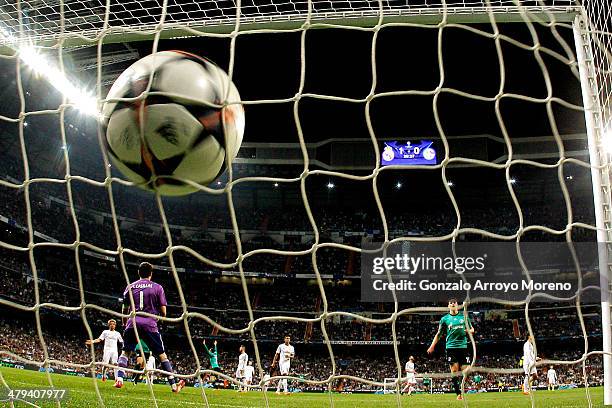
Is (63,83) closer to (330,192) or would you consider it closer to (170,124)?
(170,124)

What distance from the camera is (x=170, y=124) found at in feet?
6.64

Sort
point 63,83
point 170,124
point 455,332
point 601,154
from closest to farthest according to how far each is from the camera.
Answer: point 170,124 → point 63,83 → point 601,154 → point 455,332

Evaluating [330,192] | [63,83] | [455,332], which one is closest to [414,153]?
[330,192]

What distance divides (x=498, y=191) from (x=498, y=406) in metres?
16.4

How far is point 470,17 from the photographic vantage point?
118 inches

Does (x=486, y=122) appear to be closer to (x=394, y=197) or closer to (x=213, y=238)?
(x=394, y=197)

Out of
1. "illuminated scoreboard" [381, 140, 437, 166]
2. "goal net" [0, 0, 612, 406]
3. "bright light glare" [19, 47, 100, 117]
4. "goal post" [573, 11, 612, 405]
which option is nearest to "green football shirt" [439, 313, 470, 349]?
"goal post" [573, 11, 612, 405]

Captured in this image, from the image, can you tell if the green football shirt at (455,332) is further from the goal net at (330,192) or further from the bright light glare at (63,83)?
the goal net at (330,192)

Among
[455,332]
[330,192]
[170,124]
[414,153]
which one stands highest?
[414,153]

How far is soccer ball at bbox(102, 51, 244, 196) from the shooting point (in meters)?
2.04

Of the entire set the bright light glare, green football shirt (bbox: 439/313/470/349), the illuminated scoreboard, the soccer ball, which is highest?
the illuminated scoreboard

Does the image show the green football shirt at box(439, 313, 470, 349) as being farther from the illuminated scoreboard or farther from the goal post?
the illuminated scoreboard

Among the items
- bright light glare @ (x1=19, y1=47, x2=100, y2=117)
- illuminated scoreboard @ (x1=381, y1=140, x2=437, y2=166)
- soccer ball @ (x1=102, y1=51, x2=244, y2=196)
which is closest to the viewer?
soccer ball @ (x1=102, y1=51, x2=244, y2=196)

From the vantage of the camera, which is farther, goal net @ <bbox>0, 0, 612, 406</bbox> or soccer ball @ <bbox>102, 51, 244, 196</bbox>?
goal net @ <bbox>0, 0, 612, 406</bbox>
